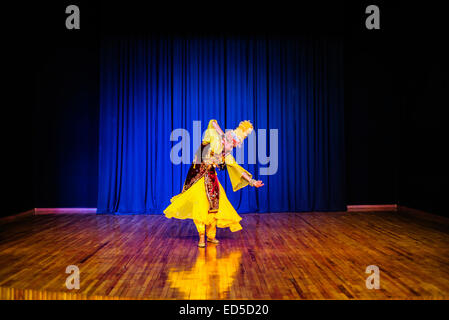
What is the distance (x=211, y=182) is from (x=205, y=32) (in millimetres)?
3709

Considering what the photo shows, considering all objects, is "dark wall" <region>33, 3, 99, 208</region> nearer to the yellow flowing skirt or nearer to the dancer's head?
the yellow flowing skirt

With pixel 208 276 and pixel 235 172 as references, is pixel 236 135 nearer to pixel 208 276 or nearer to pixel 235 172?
pixel 235 172

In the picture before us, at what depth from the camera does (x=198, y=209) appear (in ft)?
12.8

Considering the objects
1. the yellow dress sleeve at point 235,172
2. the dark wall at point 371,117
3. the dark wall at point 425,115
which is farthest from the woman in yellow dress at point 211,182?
the dark wall at point 371,117

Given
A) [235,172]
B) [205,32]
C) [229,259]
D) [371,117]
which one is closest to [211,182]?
[235,172]

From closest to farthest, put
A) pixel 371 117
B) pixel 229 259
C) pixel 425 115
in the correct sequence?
pixel 229 259
pixel 425 115
pixel 371 117

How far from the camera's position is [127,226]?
5352mm

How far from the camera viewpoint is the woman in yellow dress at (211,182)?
3.90 m

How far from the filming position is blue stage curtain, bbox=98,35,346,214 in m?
6.60

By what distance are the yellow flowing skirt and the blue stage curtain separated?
2.56 m

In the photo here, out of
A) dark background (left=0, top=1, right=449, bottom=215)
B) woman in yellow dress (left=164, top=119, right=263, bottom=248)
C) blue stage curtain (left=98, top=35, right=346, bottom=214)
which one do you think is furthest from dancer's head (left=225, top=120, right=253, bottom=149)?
dark background (left=0, top=1, right=449, bottom=215)

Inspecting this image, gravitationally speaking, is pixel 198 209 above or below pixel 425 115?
below

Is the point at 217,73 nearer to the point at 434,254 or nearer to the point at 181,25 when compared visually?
the point at 181,25
